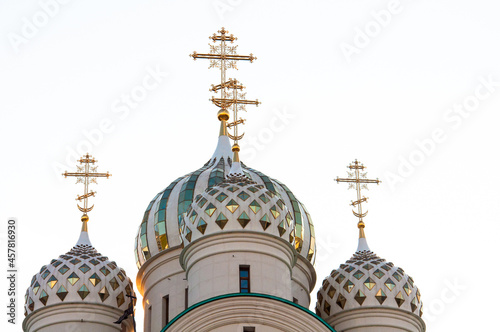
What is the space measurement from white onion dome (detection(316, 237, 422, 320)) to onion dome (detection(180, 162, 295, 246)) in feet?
9.19

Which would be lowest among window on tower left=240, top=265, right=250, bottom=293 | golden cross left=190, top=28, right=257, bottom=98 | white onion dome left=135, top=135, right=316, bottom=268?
window on tower left=240, top=265, right=250, bottom=293

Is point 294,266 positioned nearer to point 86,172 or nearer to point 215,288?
point 215,288

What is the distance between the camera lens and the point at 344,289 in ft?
96.4

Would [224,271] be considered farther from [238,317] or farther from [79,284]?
[79,284]

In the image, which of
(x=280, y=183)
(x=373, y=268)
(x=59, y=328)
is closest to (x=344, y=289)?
(x=373, y=268)

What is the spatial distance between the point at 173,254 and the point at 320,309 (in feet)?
13.5

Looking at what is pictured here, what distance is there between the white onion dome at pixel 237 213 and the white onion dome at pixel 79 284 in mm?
3542

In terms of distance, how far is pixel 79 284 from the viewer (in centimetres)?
2950

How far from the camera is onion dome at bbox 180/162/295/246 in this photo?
26.4 meters

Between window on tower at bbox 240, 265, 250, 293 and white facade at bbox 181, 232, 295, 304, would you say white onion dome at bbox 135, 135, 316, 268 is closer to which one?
white facade at bbox 181, 232, 295, 304

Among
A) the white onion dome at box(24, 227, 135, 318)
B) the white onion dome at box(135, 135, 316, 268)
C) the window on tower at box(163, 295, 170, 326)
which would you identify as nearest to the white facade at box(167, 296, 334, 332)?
the window on tower at box(163, 295, 170, 326)

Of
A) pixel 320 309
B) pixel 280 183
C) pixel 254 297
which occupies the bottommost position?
pixel 254 297

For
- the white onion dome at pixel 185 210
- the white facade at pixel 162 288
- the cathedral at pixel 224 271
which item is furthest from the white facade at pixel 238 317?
the white onion dome at pixel 185 210

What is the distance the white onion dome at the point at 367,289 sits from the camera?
28922mm
